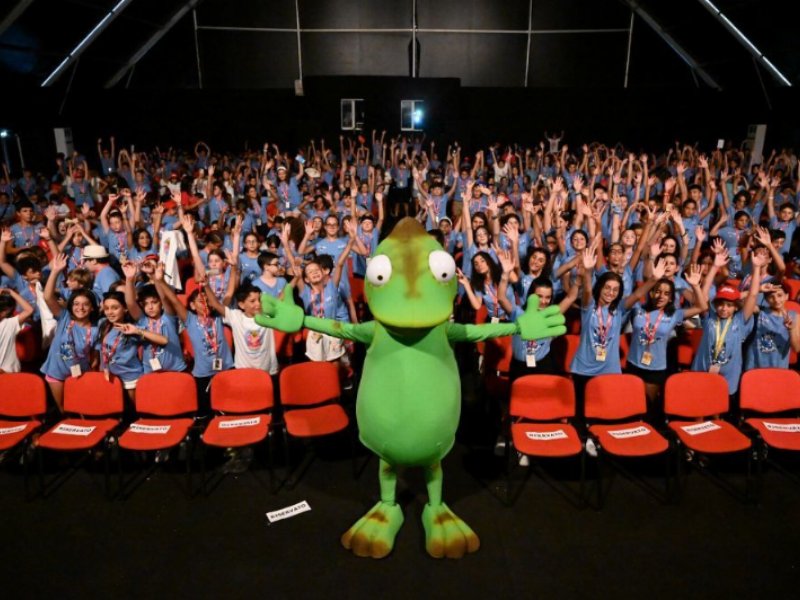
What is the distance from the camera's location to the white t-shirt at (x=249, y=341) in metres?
4.57

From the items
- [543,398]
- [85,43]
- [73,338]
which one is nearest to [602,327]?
[543,398]

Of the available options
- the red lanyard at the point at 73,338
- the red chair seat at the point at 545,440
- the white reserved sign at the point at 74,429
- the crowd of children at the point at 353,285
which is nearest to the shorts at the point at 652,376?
the crowd of children at the point at 353,285

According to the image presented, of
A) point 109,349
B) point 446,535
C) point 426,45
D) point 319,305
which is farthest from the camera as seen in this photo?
point 426,45

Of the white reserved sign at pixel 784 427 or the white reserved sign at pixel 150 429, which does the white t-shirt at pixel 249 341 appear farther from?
the white reserved sign at pixel 784 427

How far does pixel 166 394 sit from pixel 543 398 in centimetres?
283

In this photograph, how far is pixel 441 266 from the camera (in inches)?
114

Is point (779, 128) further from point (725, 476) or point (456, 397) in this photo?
point (456, 397)

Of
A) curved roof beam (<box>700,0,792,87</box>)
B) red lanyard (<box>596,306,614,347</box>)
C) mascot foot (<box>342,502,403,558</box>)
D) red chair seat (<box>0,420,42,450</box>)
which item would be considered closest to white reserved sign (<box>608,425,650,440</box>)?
red lanyard (<box>596,306,614,347</box>)

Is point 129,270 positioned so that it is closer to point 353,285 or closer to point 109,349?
point 109,349

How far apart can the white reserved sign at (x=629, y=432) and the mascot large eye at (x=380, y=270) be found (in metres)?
2.19

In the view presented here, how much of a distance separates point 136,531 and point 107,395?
1111mm

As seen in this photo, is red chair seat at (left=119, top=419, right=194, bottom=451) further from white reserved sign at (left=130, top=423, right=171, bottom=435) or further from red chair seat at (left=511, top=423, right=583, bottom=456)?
red chair seat at (left=511, top=423, right=583, bottom=456)

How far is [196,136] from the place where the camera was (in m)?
16.7

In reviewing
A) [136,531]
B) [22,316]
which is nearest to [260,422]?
[136,531]
